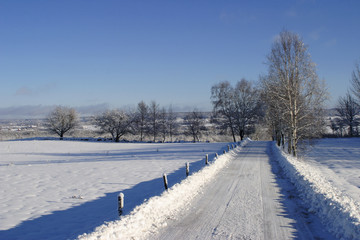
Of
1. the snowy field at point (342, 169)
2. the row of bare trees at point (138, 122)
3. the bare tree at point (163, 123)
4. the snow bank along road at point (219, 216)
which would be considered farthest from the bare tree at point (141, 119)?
the snow bank along road at point (219, 216)

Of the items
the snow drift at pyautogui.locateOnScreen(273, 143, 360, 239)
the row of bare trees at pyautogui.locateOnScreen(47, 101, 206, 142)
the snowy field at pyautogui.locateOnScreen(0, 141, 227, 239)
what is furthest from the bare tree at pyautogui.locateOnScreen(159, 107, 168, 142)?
the snow drift at pyautogui.locateOnScreen(273, 143, 360, 239)

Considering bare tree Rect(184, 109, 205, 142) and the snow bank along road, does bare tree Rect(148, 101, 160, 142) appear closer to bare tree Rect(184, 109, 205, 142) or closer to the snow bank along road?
bare tree Rect(184, 109, 205, 142)

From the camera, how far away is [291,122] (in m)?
21.8

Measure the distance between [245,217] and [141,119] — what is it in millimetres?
53470

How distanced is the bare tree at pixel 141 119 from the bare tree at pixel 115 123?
1777 millimetres

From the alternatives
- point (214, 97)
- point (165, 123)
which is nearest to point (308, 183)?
point (214, 97)

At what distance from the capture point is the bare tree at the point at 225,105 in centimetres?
4778

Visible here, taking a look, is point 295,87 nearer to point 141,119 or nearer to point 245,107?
point 245,107

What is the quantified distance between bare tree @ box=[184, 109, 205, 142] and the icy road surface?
48887mm

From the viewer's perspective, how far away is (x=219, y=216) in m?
7.07

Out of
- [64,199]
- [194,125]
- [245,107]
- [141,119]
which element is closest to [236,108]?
[245,107]

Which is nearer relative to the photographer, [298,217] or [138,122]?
[298,217]

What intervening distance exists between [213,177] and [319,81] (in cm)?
1472

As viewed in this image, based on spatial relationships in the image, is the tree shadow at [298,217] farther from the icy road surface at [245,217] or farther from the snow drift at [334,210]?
the snow drift at [334,210]
